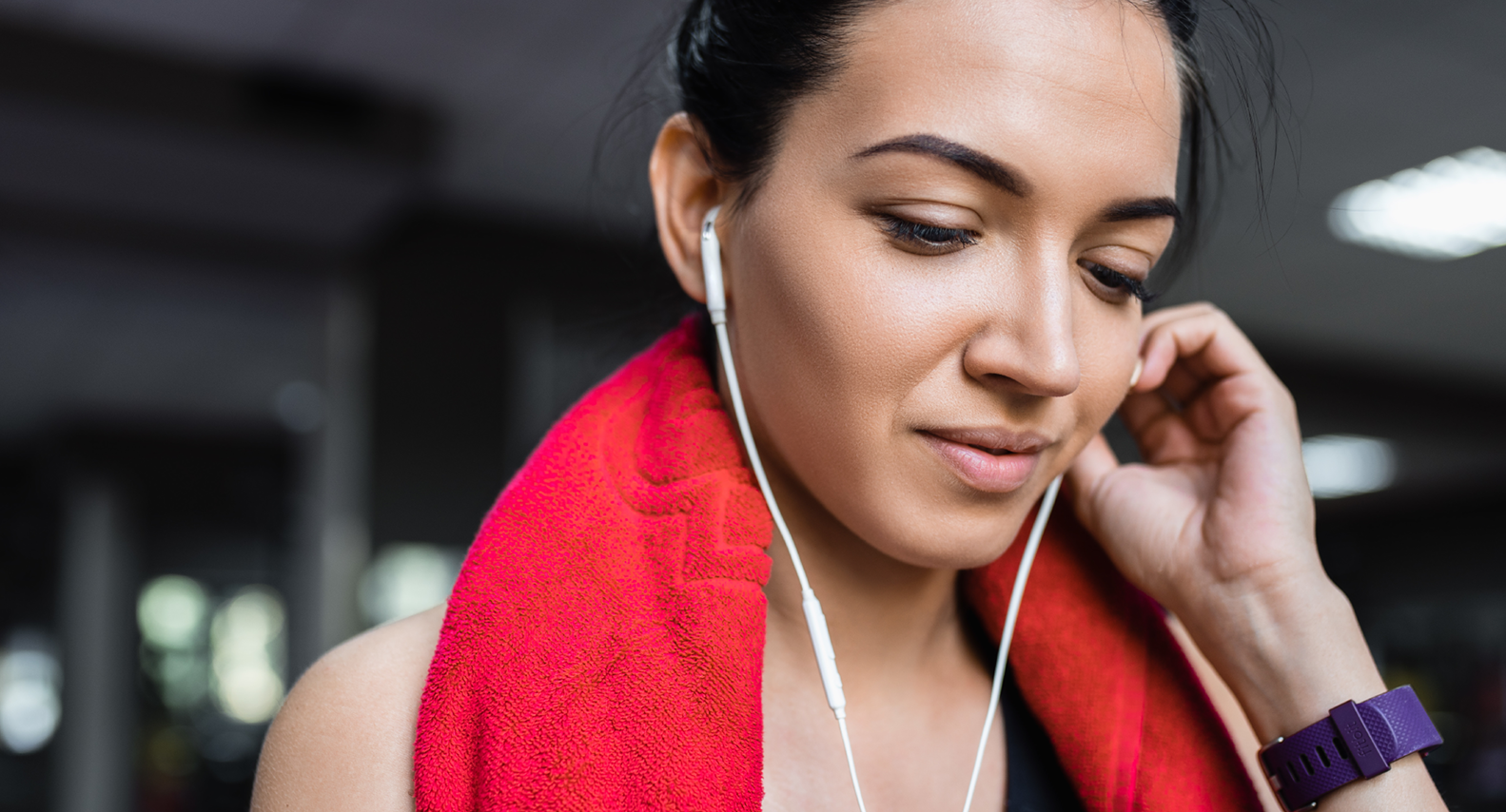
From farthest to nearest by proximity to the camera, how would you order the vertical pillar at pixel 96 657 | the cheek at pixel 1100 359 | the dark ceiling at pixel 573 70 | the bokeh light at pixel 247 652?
the bokeh light at pixel 247 652 → the vertical pillar at pixel 96 657 → the dark ceiling at pixel 573 70 → the cheek at pixel 1100 359

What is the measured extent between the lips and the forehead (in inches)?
7.7

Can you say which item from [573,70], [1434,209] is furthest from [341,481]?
[1434,209]

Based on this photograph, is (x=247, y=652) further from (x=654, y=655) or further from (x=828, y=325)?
(x=828, y=325)

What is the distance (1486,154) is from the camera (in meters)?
4.13

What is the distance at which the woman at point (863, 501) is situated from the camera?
0.76m

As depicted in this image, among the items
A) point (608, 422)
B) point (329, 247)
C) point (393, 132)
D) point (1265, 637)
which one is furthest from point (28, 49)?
point (1265, 637)

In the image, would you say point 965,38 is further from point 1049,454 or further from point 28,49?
point 28,49

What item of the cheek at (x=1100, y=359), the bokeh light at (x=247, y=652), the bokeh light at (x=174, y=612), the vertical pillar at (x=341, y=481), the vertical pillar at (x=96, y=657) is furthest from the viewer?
the bokeh light at (x=247, y=652)

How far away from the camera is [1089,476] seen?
1100mm

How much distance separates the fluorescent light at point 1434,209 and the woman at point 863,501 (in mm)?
4101

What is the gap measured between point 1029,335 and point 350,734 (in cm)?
57

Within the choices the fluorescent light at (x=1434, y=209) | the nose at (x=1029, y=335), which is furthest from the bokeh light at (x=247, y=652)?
the nose at (x=1029, y=335)

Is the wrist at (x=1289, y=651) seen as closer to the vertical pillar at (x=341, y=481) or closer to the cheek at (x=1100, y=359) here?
the cheek at (x=1100, y=359)

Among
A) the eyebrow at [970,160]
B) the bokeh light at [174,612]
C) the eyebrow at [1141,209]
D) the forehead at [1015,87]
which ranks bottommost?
the bokeh light at [174,612]
